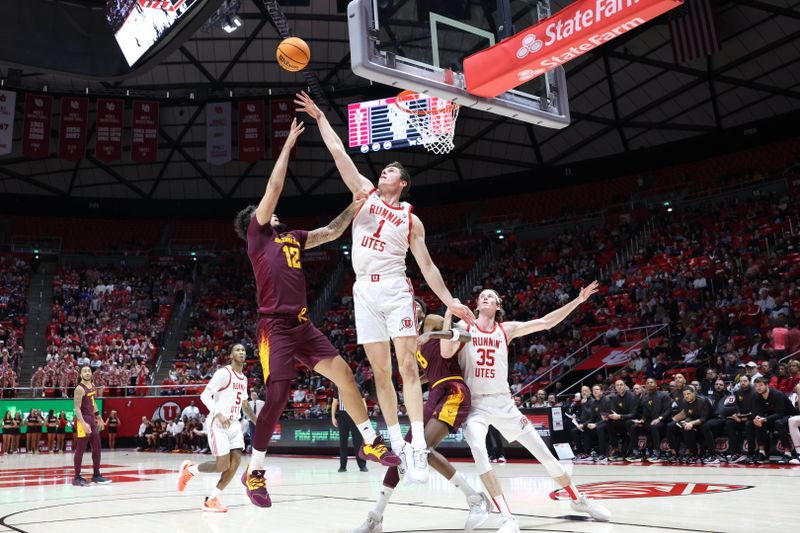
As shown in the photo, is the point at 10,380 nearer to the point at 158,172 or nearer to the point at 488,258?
the point at 158,172

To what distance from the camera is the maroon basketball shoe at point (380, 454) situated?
540 cm

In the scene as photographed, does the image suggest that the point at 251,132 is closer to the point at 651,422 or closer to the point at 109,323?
the point at 109,323

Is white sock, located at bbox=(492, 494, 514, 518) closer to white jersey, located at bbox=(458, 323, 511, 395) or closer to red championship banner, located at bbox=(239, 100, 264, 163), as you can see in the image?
white jersey, located at bbox=(458, 323, 511, 395)

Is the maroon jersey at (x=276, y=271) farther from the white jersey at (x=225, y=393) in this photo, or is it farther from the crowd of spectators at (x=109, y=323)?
the crowd of spectators at (x=109, y=323)

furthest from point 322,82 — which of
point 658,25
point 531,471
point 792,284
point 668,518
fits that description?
point 668,518

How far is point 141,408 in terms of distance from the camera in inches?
1070

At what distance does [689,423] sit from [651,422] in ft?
3.00

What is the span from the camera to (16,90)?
28703 mm

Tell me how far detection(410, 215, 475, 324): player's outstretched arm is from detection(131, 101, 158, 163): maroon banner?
24.0 metres

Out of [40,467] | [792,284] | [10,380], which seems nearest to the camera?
[40,467]

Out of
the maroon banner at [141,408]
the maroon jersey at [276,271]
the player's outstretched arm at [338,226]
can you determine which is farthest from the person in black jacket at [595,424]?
the maroon banner at [141,408]

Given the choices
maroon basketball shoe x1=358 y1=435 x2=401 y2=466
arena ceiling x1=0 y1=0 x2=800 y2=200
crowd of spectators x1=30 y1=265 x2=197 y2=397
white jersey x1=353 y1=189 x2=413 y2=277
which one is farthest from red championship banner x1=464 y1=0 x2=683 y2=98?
crowd of spectators x1=30 y1=265 x2=197 y2=397

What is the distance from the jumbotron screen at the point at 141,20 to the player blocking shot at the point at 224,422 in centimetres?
1006

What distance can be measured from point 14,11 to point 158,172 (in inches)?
615
